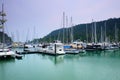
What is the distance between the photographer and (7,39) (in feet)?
355

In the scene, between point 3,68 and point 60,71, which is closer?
point 60,71

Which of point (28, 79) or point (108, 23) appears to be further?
point (108, 23)

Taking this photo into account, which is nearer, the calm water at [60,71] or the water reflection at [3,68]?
the calm water at [60,71]

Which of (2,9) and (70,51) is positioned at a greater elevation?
(2,9)

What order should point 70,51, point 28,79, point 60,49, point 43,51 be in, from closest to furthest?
point 28,79
point 60,49
point 70,51
point 43,51

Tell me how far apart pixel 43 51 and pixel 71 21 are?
1524 cm

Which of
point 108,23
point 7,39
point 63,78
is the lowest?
point 63,78

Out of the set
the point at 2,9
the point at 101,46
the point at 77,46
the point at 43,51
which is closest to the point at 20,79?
the point at 2,9

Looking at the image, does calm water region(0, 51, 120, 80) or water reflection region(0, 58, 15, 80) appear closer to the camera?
calm water region(0, 51, 120, 80)

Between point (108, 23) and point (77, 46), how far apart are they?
242 feet

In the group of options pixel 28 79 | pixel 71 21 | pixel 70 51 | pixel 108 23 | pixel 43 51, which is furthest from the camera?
pixel 108 23

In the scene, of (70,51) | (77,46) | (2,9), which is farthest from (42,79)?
(77,46)

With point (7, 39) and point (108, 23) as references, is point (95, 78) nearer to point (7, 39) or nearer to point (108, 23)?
point (7, 39)

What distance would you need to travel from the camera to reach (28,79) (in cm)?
1983
